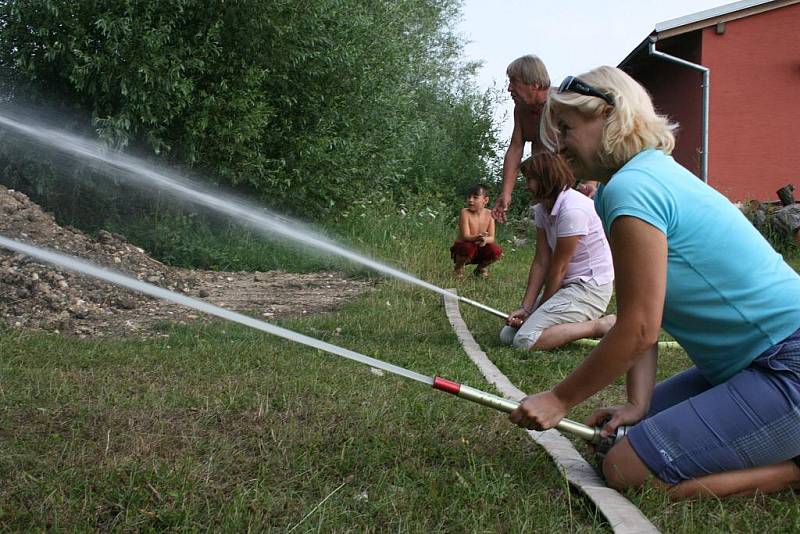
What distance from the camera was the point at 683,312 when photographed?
2.99 meters

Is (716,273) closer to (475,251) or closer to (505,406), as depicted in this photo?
(505,406)

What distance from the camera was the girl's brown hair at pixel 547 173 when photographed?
19.1 ft

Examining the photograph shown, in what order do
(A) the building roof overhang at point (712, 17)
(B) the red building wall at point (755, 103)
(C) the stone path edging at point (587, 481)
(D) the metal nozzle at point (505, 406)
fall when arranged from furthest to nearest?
(B) the red building wall at point (755, 103) < (A) the building roof overhang at point (712, 17) < (D) the metal nozzle at point (505, 406) < (C) the stone path edging at point (587, 481)

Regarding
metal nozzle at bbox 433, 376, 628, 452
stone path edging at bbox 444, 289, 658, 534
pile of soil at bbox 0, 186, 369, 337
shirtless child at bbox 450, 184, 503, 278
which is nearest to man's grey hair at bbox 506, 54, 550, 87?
stone path edging at bbox 444, 289, 658, 534

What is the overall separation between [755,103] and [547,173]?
1299cm

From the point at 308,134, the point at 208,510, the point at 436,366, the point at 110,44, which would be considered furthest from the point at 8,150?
the point at 208,510

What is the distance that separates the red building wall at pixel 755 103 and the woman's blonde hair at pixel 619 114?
15.0m

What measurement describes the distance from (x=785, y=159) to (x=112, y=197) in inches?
517

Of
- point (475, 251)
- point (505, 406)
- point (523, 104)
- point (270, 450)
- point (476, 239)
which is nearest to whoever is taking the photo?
point (505, 406)

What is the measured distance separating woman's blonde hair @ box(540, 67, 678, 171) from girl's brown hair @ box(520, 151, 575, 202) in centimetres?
284

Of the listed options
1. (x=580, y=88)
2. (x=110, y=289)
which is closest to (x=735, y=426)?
(x=580, y=88)

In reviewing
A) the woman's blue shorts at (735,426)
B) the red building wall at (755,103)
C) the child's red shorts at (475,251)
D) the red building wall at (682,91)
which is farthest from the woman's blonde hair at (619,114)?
the red building wall at (755,103)

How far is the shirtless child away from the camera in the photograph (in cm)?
960

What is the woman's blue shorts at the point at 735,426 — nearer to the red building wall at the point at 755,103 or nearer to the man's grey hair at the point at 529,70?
the man's grey hair at the point at 529,70
